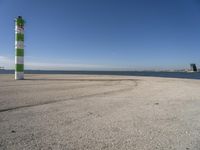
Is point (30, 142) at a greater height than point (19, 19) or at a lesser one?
lesser

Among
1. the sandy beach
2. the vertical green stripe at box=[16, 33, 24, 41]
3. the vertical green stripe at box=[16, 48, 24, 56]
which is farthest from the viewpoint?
the vertical green stripe at box=[16, 48, 24, 56]

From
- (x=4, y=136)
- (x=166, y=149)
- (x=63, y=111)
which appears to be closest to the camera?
(x=166, y=149)

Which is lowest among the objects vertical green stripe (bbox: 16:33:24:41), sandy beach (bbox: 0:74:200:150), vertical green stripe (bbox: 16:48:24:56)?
sandy beach (bbox: 0:74:200:150)

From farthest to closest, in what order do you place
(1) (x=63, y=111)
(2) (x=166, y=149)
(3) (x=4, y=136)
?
(1) (x=63, y=111)
(3) (x=4, y=136)
(2) (x=166, y=149)

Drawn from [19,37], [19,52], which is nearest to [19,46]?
[19,52]

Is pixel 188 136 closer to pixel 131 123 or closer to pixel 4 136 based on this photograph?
pixel 131 123

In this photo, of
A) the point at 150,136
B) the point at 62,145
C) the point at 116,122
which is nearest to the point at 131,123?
the point at 116,122

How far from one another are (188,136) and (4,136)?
3963 mm

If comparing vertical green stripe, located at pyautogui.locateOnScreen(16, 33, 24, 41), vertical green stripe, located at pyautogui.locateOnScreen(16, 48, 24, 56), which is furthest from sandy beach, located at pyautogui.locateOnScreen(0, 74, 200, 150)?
vertical green stripe, located at pyautogui.locateOnScreen(16, 33, 24, 41)

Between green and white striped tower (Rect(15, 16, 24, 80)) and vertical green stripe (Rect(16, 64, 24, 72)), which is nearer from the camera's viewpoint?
green and white striped tower (Rect(15, 16, 24, 80))

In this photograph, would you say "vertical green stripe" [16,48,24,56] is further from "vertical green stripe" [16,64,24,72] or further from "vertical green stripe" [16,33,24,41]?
"vertical green stripe" [16,64,24,72]

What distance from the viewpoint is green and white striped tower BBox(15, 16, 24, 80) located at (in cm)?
2144

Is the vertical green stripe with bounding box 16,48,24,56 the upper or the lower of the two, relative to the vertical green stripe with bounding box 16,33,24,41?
lower

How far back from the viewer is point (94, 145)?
327 centimetres
